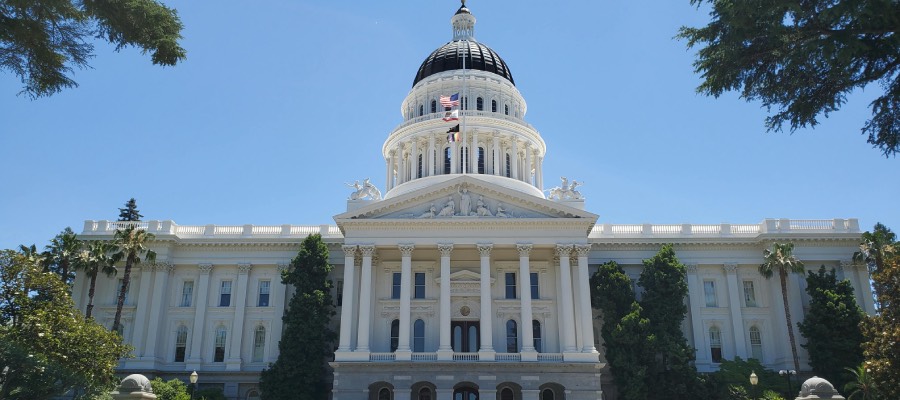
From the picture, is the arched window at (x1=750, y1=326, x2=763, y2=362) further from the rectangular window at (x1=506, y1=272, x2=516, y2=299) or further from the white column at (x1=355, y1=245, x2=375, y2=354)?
the white column at (x1=355, y1=245, x2=375, y2=354)

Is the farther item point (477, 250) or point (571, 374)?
point (477, 250)

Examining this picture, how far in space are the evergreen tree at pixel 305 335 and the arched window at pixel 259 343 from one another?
18.5ft

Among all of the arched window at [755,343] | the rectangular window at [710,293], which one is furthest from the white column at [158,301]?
the arched window at [755,343]

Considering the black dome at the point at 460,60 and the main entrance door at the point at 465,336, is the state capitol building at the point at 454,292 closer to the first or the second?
the main entrance door at the point at 465,336

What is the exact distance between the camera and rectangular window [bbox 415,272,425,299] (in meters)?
49.6

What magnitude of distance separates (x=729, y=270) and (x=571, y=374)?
15.4 meters

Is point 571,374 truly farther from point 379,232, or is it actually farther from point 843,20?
point 843,20

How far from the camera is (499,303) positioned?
4875 centimetres

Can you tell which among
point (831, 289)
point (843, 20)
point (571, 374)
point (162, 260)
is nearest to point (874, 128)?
point (843, 20)

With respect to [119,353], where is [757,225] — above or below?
above

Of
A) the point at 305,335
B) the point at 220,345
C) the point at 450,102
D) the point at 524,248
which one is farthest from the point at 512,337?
the point at 220,345

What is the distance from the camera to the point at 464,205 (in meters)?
47.2

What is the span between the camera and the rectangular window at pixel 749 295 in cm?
5083

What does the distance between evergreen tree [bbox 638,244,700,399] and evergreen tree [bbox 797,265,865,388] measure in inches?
285
